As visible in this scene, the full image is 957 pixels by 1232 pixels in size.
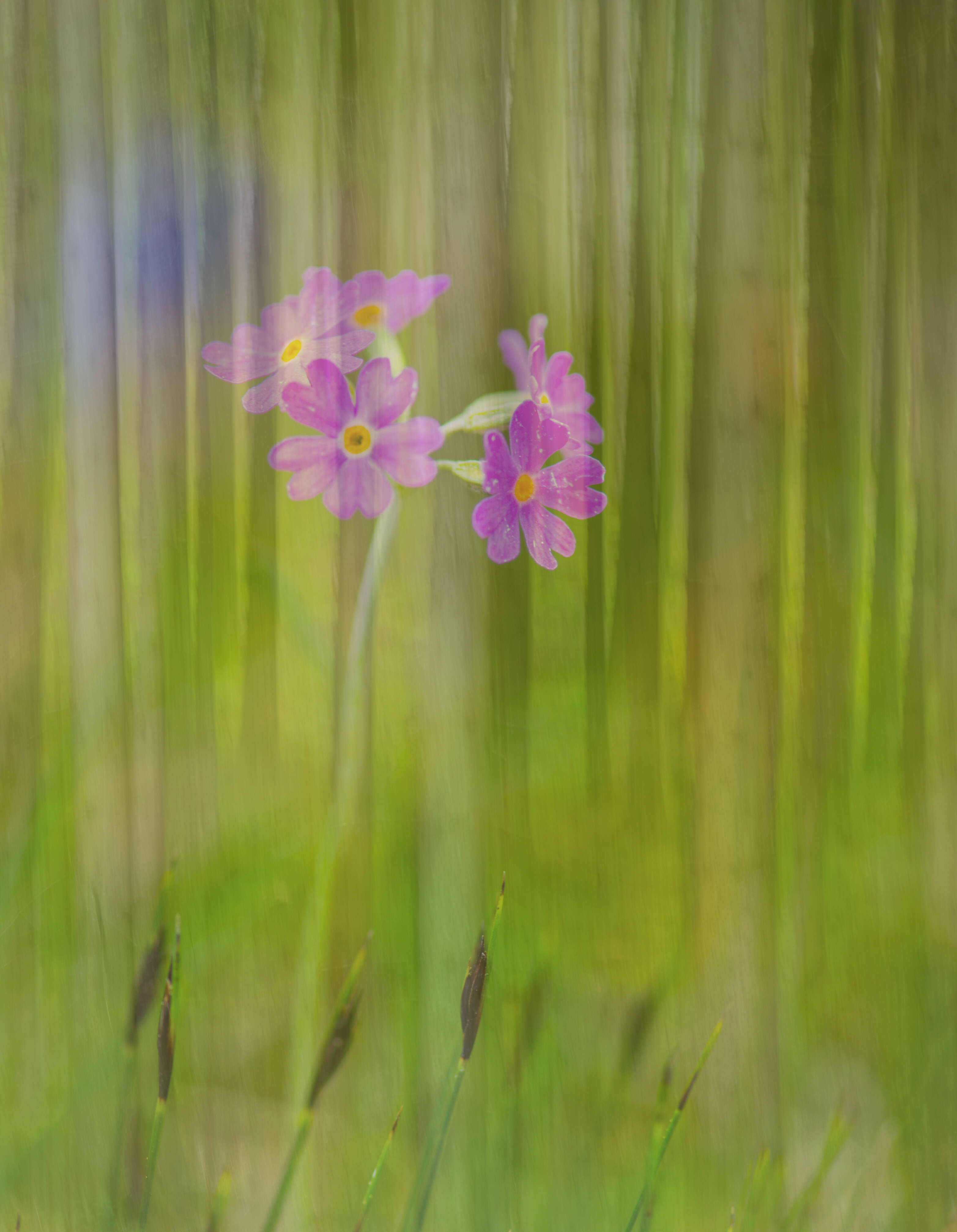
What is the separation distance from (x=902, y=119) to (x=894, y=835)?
23.8 inches

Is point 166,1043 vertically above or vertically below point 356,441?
below

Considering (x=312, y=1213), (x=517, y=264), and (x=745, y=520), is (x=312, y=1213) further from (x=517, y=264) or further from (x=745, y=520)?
(x=517, y=264)

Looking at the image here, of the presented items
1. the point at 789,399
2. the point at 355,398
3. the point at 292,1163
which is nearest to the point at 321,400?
the point at 355,398

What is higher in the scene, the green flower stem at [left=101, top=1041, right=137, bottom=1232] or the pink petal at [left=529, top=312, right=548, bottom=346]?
the pink petal at [left=529, top=312, right=548, bottom=346]

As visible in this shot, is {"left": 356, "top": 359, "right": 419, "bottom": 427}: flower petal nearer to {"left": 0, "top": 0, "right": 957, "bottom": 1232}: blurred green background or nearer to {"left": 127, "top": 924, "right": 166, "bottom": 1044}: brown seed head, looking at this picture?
{"left": 0, "top": 0, "right": 957, "bottom": 1232}: blurred green background

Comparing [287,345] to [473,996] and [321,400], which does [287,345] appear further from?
[473,996]

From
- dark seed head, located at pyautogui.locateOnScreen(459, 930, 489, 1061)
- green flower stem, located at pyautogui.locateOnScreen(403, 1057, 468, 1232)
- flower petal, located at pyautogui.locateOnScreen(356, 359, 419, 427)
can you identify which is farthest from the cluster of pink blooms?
green flower stem, located at pyautogui.locateOnScreen(403, 1057, 468, 1232)

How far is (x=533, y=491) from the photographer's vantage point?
616 millimetres

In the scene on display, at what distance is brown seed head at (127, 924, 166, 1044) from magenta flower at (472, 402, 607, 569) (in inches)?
16.0

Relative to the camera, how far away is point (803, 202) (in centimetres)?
64

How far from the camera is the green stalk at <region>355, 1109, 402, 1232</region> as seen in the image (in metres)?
0.61

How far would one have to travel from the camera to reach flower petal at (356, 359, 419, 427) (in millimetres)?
603

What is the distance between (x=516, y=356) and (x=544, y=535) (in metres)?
0.14

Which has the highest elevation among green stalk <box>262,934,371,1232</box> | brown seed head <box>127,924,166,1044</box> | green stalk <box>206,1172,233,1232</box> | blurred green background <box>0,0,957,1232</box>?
blurred green background <box>0,0,957,1232</box>
